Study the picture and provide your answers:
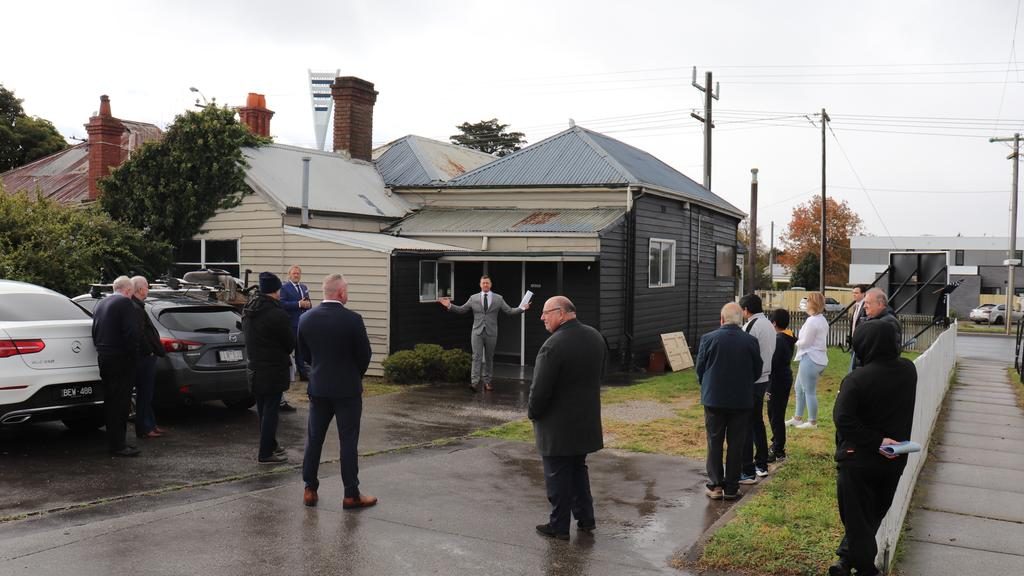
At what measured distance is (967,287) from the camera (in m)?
61.8

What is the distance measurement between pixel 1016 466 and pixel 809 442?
2.30 metres

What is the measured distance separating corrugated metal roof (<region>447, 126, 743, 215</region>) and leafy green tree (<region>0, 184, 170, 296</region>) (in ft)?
22.3

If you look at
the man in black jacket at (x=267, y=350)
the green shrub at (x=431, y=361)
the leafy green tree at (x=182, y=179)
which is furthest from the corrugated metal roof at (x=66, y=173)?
the man in black jacket at (x=267, y=350)

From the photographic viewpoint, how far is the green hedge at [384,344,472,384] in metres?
14.4

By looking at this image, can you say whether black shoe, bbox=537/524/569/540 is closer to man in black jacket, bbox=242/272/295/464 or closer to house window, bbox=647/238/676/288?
man in black jacket, bbox=242/272/295/464

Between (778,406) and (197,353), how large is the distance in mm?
6474

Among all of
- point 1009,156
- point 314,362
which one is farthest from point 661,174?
point 1009,156


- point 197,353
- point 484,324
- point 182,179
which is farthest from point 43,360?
point 182,179

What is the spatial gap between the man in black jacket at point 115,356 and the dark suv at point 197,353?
1.36 metres

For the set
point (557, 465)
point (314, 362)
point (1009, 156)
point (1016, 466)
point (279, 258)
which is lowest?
point (1016, 466)

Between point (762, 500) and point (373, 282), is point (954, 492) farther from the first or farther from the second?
point (373, 282)

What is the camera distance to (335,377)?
6.68 m

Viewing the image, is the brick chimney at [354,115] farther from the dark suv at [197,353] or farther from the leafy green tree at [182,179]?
the dark suv at [197,353]

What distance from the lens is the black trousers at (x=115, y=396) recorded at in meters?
8.49
